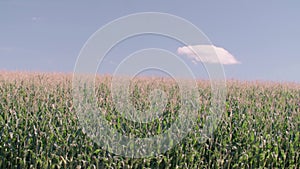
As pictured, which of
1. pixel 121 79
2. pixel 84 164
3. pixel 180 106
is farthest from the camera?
pixel 121 79

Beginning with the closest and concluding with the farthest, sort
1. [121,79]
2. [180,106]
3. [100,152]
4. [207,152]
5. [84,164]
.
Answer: [84,164] → [100,152] → [207,152] → [180,106] → [121,79]

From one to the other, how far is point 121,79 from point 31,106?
358 centimetres

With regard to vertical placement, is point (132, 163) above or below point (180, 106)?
below

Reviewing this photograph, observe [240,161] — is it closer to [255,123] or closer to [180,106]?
[255,123]

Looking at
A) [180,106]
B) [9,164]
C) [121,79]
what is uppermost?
[121,79]

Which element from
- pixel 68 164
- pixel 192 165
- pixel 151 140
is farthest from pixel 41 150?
pixel 192 165

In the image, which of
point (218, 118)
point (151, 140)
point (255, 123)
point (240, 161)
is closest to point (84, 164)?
point (151, 140)

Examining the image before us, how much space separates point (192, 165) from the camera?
5.12m

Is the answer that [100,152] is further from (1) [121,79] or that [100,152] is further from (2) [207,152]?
(1) [121,79]

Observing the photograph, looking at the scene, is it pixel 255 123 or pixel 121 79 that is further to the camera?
pixel 121 79

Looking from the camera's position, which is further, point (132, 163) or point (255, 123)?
point (255, 123)

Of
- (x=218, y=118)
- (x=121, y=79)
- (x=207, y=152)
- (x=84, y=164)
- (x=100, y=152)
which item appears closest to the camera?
(x=84, y=164)

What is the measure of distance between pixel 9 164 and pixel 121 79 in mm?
5164

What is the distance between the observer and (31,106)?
6.76 m
